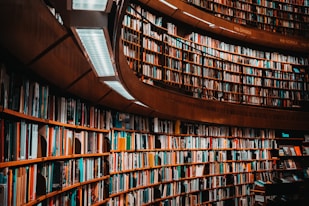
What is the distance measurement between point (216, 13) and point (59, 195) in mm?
6454

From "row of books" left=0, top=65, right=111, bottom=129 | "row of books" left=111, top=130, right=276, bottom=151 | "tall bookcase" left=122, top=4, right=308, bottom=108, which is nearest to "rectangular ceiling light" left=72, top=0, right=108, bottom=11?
"row of books" left=0, top=65, right=111, bottom=129

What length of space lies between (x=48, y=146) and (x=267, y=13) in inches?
316

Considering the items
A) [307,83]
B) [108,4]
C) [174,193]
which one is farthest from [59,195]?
[307,83]

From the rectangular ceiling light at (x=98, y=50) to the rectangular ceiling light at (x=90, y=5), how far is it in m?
0.22

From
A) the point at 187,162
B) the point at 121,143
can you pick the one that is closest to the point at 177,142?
the point at 187,162

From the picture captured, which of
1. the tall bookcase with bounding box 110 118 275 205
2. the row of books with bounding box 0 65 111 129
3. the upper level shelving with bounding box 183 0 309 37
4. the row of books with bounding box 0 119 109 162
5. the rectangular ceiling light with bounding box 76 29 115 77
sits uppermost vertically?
the upper level shelving with bounding box 183 0 309 37

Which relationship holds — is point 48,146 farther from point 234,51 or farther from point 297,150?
point 297,150

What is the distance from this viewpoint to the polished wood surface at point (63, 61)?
1625mm

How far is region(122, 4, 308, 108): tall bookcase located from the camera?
20.6ft

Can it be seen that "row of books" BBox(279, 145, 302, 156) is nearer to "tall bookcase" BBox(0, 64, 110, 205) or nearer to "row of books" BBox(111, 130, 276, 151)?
"row of books" BBox(111, 130, 276, 151)

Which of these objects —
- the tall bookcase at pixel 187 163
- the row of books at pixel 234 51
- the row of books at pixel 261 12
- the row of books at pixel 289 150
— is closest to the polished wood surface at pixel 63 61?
the tall bookcase at pixel 187 163

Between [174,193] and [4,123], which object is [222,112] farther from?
[4,123]

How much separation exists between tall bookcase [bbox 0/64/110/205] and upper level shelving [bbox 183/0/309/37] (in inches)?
205

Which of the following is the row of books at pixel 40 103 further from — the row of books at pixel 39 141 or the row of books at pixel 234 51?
the row of books at pixel 234 51
